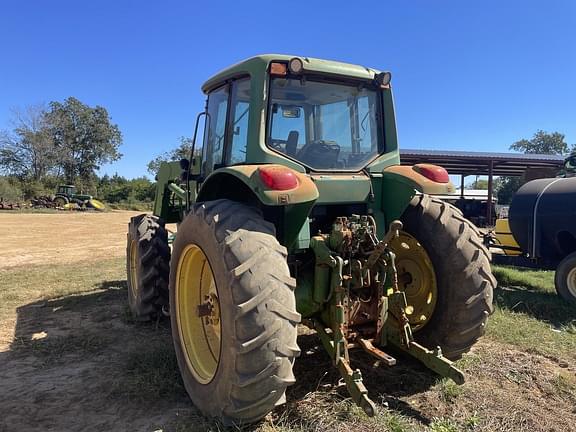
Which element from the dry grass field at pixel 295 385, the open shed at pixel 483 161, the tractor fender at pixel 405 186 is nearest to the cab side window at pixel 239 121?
the tractor fender at pixel 405 186

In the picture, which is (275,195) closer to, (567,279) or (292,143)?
(292,143)

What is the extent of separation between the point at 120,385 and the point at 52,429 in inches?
24.7

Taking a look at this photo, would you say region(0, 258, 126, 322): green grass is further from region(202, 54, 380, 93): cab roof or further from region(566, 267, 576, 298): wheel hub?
region(566, 267, 576, 298): wheel hub

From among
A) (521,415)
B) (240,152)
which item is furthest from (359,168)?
(521,415)

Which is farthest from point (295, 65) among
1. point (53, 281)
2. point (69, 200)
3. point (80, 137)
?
point (80, 137)

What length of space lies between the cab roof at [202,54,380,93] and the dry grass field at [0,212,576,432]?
7.97 feet

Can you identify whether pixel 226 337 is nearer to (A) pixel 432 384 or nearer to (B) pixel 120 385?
(B) pixel 120 385

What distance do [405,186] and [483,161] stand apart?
61.4 ft

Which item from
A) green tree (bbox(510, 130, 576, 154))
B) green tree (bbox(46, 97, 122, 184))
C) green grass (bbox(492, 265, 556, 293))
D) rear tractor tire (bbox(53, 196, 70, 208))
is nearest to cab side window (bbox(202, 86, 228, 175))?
green grass (bbox(492, 265, 556, 293))

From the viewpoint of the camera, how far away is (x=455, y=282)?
3.46 metres

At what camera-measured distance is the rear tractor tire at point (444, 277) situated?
11.3 ft

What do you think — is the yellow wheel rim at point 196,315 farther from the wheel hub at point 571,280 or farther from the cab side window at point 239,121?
the wheel hub at point 571,280

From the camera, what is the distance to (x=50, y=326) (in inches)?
Result: 214

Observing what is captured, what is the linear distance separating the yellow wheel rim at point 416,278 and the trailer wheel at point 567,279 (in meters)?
4.31
